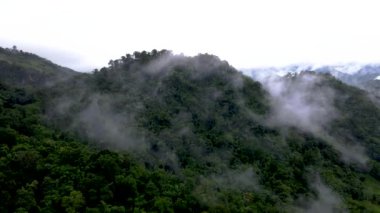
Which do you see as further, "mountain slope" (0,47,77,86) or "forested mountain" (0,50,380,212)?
"mountain slope" (0,47,77,86)

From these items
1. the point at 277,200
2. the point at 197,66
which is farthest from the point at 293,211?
the point at 197,66

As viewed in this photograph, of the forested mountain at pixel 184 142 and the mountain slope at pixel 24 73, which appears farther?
the mountain slope at pixel 24 73

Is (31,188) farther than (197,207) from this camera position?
No

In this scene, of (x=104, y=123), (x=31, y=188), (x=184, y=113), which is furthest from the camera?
(x=184, y=113)

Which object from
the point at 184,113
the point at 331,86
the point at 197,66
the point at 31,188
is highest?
the point at 331,86

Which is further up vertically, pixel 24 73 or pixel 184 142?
pixel 24 73

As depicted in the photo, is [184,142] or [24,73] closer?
[184,142]

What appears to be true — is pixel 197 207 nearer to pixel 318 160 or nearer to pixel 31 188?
pixel 31 188

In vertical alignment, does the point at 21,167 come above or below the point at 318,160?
below
